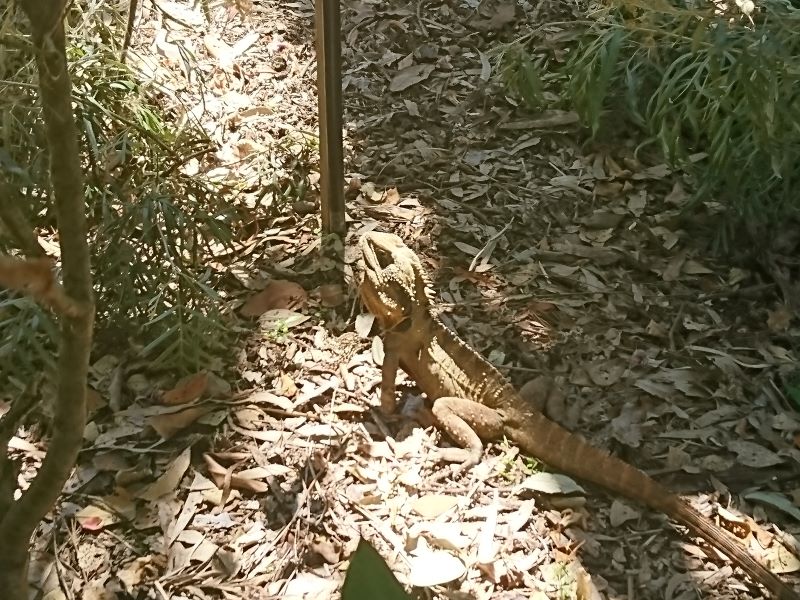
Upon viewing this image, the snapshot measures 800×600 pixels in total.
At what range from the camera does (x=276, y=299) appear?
398cm

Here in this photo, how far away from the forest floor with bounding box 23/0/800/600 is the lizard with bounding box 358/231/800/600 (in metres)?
0.10

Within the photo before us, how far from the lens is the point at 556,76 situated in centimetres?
520

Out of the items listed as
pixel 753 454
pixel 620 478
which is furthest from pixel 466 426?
pixel 753 454

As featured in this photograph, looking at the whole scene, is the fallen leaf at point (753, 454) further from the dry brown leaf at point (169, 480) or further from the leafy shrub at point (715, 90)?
the dry brown leaf at point (169, 480)

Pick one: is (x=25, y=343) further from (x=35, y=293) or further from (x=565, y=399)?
(x=565, y=399)

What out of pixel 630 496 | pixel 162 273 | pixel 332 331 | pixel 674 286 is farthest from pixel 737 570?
pixel 162 273

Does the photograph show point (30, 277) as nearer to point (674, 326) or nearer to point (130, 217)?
point (130, 217)

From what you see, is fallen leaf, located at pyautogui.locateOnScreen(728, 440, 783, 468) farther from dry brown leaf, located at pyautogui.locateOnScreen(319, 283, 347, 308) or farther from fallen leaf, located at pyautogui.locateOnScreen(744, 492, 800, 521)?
dry brown leaf, located at pyautogui.locateOnScreen(319, 283, 347, 308)

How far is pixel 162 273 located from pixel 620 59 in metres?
2.98

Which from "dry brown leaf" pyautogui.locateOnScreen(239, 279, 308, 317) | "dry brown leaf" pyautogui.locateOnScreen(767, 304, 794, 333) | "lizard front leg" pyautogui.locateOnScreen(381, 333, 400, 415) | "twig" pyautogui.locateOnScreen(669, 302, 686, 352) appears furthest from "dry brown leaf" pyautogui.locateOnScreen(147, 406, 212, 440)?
"dry brown leaf" pyautogui.locateOnScreen(767, 304, 794, 333)

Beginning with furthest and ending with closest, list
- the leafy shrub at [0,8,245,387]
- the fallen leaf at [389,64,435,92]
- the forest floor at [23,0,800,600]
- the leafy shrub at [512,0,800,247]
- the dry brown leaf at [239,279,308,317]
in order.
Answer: the fallen leaf at [389,64,435,92], the dry brown leaf at [239,279,308,317], the leafy shrub at [512,0,800,247], the leafy shrub at [0,8,245,387], the forest floor at [23,0,800,600]

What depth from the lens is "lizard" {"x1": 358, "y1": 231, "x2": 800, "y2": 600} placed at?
3.14m

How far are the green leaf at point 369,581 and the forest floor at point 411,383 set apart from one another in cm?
136

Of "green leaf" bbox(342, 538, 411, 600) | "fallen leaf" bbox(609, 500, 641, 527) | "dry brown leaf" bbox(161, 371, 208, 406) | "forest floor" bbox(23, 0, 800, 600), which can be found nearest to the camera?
"green leaf" bbox(342, 538, 411, 600)
